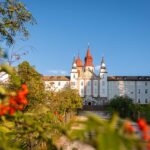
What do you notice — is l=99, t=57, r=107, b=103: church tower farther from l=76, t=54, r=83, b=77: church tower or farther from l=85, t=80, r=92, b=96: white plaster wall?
l=76, t=54, r=83, b=77: church tower

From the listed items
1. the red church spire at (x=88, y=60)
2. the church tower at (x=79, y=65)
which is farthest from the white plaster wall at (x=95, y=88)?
the red church spire at (x=88, y=60)

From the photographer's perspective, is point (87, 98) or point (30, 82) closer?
point (30, 82)

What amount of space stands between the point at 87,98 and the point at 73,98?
42.0m

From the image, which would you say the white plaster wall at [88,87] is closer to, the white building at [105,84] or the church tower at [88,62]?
the white building at [105,84]

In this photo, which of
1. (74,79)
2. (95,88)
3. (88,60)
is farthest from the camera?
(88,60)

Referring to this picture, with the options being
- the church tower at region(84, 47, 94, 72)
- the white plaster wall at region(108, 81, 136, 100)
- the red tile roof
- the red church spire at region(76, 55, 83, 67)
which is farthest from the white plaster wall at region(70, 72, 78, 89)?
the white plaster wall at region(108, 81, 136, 100)

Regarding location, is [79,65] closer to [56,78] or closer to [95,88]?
[56,78]

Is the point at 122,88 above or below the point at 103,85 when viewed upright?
below

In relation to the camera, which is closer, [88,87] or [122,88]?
[88,87]

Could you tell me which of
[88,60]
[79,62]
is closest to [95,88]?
[88,60]

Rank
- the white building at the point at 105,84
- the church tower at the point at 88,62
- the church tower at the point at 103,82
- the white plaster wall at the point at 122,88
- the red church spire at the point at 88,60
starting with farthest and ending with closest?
the red church spire at the point at 88,60 → the church tower at the point at 88,62 → the white plaster wall at the point at 122,88 → the white building at the point at 105,84 → the church tower at the point at 103,82

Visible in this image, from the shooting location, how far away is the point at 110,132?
2.55ft

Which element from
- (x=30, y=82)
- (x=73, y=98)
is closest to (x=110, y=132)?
(x=30, y=82)

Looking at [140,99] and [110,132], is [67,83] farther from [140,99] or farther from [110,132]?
[110,132]
